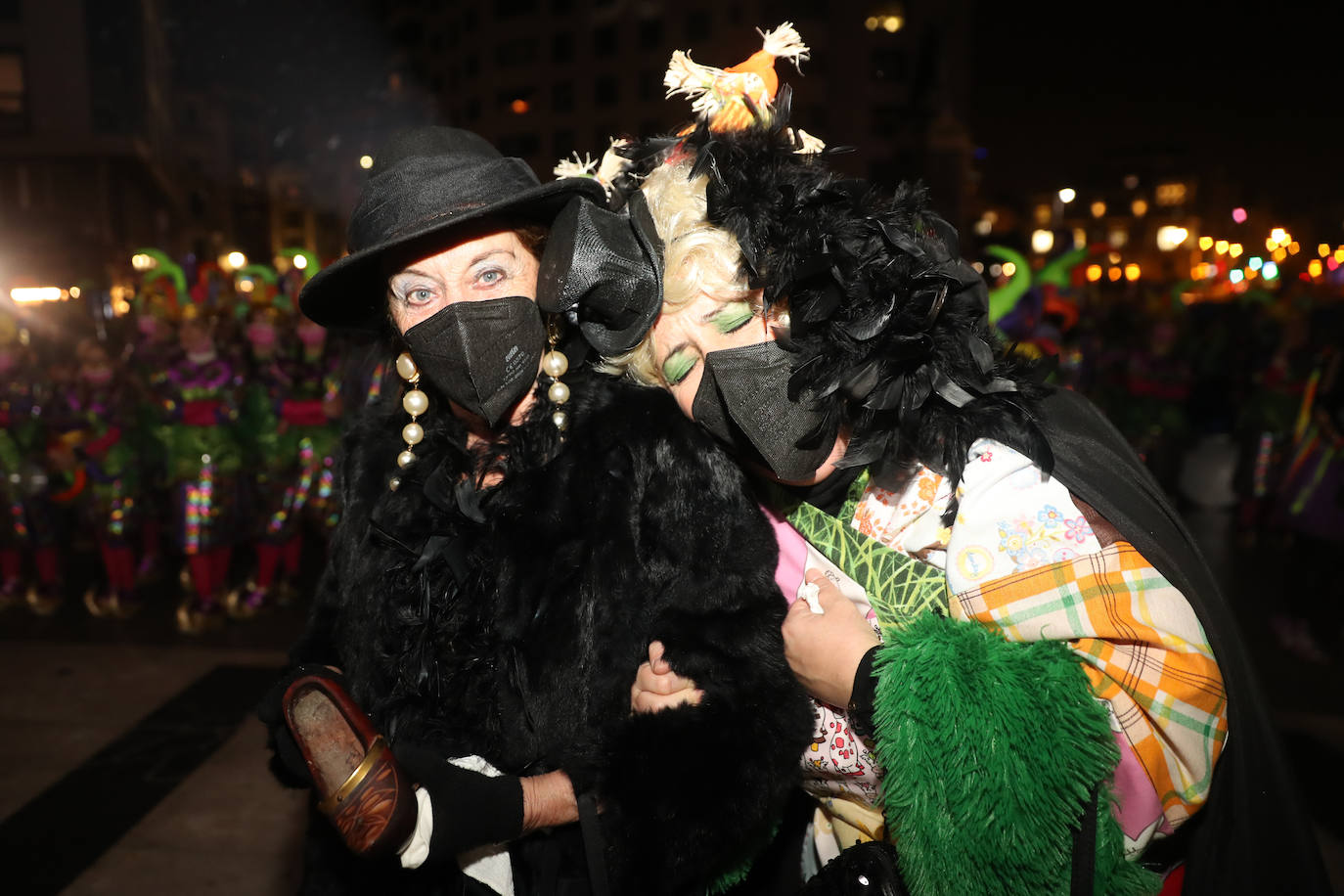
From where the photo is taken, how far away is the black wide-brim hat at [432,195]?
1.70m

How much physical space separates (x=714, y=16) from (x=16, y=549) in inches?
1487

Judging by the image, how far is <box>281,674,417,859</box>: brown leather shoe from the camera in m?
1.36

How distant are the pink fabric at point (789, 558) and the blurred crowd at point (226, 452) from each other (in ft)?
10.9

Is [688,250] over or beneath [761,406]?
over

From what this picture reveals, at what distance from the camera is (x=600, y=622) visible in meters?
1.64

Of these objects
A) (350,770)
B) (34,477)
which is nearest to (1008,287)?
(350,770)

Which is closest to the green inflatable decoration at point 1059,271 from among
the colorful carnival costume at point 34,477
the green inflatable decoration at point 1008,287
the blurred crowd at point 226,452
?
the blurred crowd at point 226,452

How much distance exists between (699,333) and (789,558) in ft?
1.82

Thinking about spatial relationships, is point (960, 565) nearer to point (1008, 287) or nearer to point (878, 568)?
point (878, 568)

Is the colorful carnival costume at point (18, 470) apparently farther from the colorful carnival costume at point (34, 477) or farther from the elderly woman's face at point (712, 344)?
the elderly woman's face at point (712, 344)

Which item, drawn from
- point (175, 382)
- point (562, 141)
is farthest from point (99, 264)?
point (562, 141)

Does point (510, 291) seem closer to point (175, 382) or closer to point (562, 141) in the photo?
point (175, 382)

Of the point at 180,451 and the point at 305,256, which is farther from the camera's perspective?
the point at 305,256

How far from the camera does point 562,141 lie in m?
44.3
